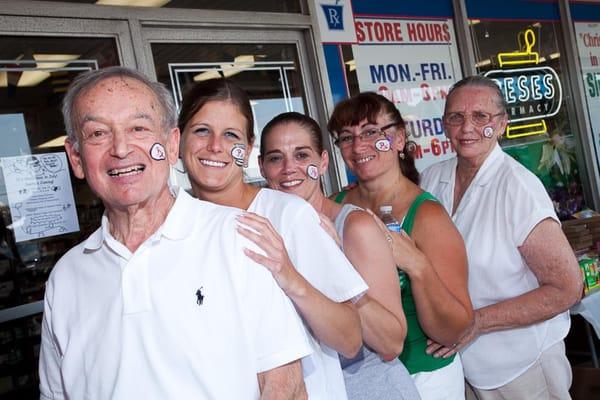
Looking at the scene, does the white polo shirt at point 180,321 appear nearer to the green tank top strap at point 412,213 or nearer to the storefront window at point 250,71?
the green tank top strap at point 412,213

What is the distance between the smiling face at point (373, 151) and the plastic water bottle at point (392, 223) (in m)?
0.22

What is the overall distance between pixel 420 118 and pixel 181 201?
3633mm

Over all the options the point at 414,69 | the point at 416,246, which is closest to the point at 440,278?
the point at 416,246

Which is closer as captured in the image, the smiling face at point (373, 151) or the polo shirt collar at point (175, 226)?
the polo shirt collar at point (175, 226)

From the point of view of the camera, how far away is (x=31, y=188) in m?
3.15

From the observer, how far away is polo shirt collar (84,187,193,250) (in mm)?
1438

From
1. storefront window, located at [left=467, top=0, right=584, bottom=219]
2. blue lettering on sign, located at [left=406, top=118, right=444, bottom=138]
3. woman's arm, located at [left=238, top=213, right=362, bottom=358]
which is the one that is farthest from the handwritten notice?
storefront window, located at [left=467, top=0, right=584, bottom=219]

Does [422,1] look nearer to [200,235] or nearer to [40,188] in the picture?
[40,188]

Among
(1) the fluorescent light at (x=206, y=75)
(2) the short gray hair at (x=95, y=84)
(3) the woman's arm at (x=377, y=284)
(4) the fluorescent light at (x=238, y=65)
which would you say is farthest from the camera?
(4) the fluorescent light at (x=238, y=65)

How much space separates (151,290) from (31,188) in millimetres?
2043

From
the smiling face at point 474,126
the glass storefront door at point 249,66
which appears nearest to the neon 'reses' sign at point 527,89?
the glass storefront door at point 249,66

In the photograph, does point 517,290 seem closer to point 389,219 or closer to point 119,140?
point 389,219

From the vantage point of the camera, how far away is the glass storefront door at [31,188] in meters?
3.10

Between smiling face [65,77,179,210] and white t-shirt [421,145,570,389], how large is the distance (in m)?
1.43
